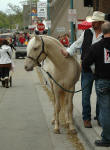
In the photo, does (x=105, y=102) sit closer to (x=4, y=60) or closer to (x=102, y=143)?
(x=102, y=143)

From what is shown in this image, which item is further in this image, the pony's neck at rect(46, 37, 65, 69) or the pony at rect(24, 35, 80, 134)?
the pony's neck at rect(46, 37, 65, 69)

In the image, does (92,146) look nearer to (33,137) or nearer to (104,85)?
(104,85)

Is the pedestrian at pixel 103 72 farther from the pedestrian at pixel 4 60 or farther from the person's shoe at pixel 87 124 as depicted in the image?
the pedestrian at pixel 4 60

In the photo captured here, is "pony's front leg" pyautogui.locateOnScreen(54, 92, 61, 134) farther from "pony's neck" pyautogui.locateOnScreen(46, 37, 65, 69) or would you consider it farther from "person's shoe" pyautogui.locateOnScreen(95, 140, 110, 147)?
"person's shoe" pyautogui.locateOnScreen(95, 140, 110, 147)

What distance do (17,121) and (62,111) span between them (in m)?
1.43

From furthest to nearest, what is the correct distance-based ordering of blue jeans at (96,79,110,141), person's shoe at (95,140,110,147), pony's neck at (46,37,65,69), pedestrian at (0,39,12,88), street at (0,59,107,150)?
pedestrian at (0,39,12,88)
pony's neck at (46,37,65,69)
street at (0,59,107,150)
person's shoe at (95,140,110,147)
blue jeans at (96,79,110,141)

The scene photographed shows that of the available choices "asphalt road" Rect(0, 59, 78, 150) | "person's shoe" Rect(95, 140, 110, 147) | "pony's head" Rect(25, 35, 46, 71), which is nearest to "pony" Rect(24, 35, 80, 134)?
"pony's head" Rect(25, 35, 46, 71)

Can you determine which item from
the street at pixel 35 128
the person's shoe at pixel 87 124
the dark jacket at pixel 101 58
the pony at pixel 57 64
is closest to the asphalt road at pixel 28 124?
the street at pixel 35 128

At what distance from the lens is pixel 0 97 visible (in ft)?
48.0

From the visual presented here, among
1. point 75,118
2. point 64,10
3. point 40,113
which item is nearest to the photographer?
point 75,118

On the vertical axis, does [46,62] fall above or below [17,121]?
above

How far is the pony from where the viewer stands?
8.29 m

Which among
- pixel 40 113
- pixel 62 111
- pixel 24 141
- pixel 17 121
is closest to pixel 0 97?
pixel 40 113

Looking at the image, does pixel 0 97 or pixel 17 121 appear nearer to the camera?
pixel 17 121
